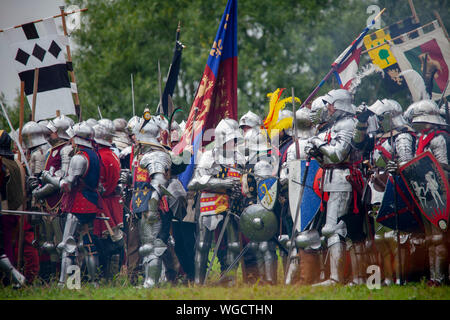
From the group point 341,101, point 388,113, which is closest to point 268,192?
point 341,101

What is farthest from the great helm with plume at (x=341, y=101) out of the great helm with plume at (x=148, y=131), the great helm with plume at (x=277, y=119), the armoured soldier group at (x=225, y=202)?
the great helm with plume at (x=148, y=131)

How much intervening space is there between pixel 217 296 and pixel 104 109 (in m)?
15.9

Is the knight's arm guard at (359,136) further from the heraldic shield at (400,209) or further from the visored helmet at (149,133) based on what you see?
the visored helmet at (149,133)

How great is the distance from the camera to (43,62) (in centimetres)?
1053

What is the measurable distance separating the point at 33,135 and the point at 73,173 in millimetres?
1404

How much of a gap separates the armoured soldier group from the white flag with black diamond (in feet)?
1.99

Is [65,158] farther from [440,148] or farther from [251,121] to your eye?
[440,148]

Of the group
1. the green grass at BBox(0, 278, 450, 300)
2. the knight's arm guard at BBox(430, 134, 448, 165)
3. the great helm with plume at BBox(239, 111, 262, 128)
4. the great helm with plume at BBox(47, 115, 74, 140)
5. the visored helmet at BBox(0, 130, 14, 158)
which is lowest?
the green grass at BBox(0, 278, 450, 300)

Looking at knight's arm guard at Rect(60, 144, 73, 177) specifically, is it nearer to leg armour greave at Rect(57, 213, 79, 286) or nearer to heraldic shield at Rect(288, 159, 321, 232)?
leg armour greave at Rect(57, 213, 79, 286)

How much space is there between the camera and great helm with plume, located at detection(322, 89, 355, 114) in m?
8.14

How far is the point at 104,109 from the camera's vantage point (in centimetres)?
2250

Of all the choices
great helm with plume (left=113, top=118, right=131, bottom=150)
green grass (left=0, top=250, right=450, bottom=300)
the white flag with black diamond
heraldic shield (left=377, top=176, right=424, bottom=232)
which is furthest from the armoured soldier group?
great helm with plume (left=113, top=118, right=131, bottom=150)

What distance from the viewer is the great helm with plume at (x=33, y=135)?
10180 mm
